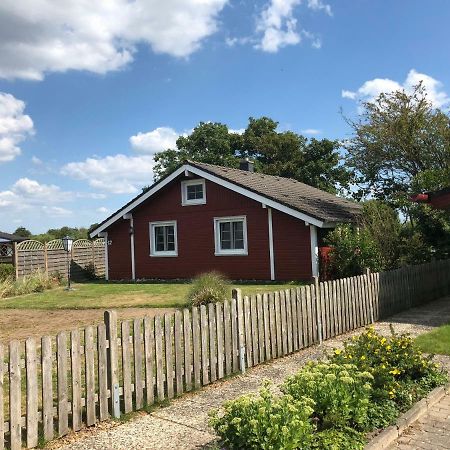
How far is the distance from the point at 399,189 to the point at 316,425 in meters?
18.3

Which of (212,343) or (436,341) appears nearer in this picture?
(212,343)

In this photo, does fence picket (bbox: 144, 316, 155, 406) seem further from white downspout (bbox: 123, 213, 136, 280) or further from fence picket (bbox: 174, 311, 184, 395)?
white downspout (bbox: 123, 213, 136, 280)

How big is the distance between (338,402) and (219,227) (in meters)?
16.3

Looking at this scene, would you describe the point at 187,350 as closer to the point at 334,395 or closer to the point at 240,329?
the point at 240,329

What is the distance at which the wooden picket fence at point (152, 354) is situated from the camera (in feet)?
13.9

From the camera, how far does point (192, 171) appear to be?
20.4m

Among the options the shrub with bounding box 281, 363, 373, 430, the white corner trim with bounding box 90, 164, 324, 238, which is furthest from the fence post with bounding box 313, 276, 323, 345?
the white corner trim with bounding box 90, 164, 324, 238

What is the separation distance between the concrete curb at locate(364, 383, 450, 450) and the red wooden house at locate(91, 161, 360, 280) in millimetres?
11996

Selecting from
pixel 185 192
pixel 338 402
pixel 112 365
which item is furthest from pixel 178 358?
pixel 185 192

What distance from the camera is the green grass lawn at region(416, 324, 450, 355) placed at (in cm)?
739

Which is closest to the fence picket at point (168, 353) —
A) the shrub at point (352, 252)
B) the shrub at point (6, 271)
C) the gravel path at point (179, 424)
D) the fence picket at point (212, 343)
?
the gravel path at point (179, 424)

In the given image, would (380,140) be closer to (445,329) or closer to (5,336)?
(445,329)

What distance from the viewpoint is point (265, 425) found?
138 inches

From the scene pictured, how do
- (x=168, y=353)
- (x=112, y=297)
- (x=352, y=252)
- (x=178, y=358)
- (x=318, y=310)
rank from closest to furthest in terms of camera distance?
1. (x=168, y=353)
2. (x=178, y=358)
3. (x=318, y=310)
4. (x=352, y=252)
5. (x=112, y=297)
